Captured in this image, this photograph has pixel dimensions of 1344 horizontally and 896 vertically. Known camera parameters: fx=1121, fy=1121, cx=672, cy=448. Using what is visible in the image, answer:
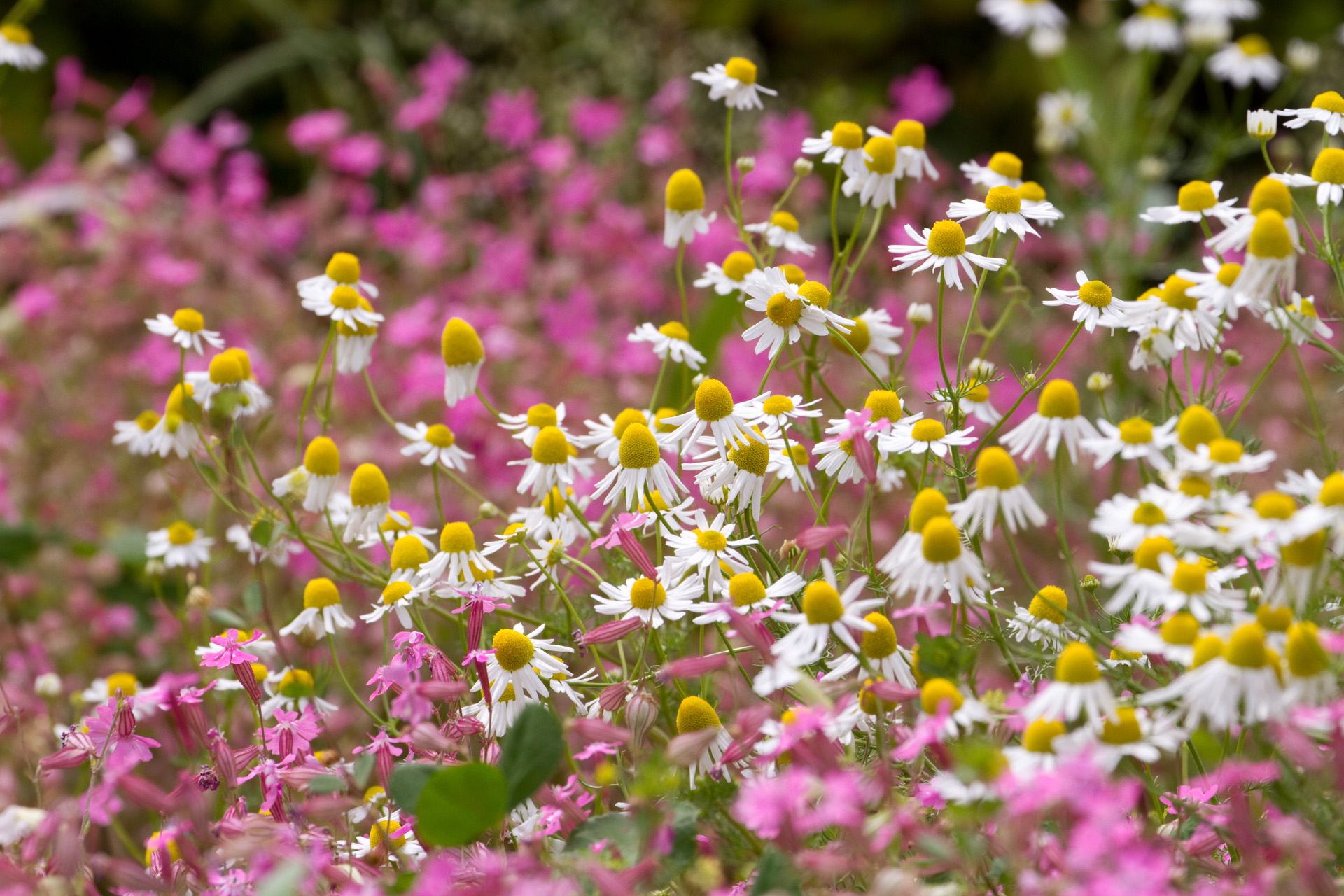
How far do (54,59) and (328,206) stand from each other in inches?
63.4

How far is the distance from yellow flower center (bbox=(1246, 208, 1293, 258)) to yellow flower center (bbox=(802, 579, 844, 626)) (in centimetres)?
31

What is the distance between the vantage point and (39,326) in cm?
199

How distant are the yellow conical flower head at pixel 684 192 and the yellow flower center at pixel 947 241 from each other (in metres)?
0.24

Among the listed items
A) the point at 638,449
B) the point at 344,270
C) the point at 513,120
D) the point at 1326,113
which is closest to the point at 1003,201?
the point at 1326,113

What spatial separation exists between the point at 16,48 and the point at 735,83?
0.89 metres

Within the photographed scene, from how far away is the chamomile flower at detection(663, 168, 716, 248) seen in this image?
0.97 meters

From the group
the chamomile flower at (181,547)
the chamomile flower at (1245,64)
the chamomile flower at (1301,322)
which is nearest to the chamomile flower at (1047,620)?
the chamomile flower at (1301,322)

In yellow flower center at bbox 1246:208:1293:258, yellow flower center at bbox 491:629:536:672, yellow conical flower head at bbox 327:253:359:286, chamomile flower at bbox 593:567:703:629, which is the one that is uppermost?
yellow flower center at bbox 1246:208:1293:258

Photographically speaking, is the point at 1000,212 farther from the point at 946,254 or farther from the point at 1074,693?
the point at 1074,693

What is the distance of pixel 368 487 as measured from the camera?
0.85m

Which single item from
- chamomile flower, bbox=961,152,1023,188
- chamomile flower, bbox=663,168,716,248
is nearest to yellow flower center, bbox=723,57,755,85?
chamomile flower, bbox=663,168,716,248

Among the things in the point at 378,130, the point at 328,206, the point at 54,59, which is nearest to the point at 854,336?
the point at 328,206

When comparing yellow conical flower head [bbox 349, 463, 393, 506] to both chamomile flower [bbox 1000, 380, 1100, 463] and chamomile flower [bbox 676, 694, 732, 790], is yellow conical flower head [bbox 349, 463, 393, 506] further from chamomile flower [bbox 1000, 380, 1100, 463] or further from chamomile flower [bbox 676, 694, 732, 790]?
chamomile flower [bbox 1000, 380, 1100, 463]

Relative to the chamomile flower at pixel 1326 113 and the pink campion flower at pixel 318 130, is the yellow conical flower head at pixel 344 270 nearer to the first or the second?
→ the chamomile flower at pixel 1326 113
